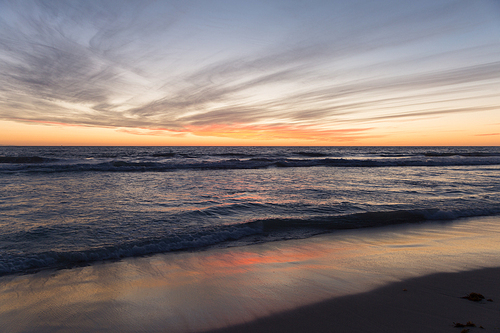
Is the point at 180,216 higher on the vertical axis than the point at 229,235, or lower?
higher

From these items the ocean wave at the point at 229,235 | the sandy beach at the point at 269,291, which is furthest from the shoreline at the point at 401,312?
the ocean wave at the point at 229,235

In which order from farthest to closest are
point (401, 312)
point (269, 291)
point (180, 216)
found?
point (180, 216)
point (269, 291)
point (401, 312)

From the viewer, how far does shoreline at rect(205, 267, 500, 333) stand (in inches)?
95.7

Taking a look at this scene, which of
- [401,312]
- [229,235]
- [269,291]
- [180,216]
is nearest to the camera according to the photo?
[401,312]

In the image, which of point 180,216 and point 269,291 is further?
point 180,216

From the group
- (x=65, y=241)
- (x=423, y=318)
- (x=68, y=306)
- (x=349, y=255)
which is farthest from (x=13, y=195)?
(x=423, y=318)

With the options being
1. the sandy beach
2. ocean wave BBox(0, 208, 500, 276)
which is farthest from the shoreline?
ocean wave BBox(0, 208, 500, 276)

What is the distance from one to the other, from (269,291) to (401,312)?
4.97 ft

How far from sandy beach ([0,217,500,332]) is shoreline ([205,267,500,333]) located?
1 centimetres

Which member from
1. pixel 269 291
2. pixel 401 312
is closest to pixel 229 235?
pixel 269 291

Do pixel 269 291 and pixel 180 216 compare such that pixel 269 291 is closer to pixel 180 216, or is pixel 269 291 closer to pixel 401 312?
pixel 401 312

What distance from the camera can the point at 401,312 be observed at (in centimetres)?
269

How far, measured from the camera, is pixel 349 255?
4.25 meters

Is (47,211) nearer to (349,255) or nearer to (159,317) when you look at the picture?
(159,317)
